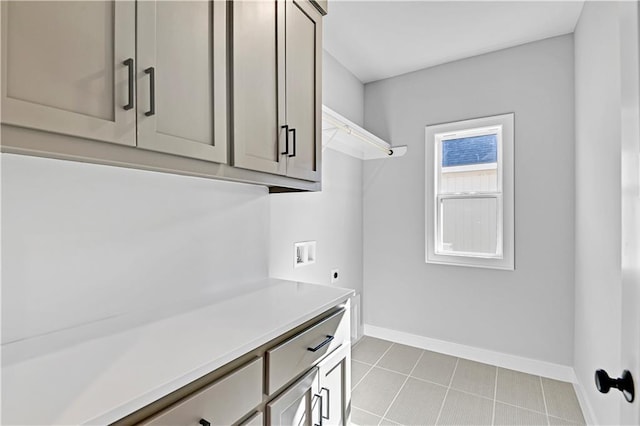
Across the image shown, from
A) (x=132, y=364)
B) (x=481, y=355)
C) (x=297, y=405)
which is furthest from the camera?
(x=481, y=355)

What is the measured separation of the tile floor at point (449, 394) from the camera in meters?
1.97

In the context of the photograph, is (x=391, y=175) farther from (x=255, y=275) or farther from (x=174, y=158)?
(x=174, y=158)

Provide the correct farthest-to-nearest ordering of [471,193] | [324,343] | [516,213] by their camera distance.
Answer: [471,193], [516,213], [324,343]

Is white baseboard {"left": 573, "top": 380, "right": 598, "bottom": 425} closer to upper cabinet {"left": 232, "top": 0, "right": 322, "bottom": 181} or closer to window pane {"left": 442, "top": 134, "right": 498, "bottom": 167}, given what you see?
window pane {"left": 442, "top": 134, "right": 498, "bottom": 167}

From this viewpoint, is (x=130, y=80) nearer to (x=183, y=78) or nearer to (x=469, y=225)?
(x=183, y=78)

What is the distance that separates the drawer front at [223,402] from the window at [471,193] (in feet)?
7.82

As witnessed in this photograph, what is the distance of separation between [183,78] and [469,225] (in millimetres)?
2651

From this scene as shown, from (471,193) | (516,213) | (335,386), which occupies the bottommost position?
(335,386)

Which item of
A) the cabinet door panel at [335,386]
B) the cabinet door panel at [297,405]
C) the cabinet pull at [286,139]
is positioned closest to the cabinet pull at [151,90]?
the cabinet pull at [286,139]

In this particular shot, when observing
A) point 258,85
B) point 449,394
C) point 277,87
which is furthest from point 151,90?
point 449,394

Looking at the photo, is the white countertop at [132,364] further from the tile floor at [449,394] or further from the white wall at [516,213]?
the white wall at [516,213]

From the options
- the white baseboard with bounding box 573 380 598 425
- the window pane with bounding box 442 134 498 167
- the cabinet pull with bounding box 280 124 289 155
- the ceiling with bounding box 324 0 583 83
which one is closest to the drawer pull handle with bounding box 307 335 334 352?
the cabinet pull with bounding box 280 124 289 155

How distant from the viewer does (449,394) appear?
222cm

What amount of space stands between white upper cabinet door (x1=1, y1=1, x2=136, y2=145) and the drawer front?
2.20 ft
